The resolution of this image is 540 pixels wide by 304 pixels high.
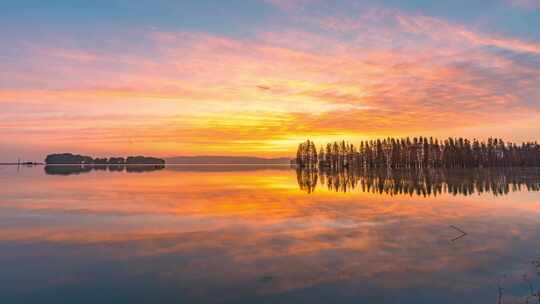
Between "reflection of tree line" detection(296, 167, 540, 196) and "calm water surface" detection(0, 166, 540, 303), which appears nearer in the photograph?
"calm water surface" detection(0, 166, 540, 303)

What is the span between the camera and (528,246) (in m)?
13.7

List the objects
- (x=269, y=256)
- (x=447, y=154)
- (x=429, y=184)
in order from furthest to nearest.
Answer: (x=447, y=154) → (x=429, y=184) → (x=269, y=256)

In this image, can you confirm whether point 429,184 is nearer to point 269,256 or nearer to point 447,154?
point 269,256

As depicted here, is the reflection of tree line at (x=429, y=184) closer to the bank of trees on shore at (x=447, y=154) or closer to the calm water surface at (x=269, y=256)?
the calm water surface at (x=269, y=256)

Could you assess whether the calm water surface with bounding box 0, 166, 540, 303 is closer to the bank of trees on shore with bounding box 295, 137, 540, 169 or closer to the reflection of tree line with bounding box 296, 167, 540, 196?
the reflection of tree line with bounding box 296, 167, 540, 196

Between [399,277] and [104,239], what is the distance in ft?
39.0

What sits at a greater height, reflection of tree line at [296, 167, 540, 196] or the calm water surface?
the calm water surface

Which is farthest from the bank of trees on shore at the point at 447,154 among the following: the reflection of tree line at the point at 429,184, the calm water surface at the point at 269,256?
the calm water surface at the point at 269,256

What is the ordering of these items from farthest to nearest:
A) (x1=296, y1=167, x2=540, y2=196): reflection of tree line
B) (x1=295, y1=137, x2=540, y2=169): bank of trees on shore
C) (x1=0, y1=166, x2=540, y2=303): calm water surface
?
(x1=295, y1=137, x2=540, y2=169): bank of trees on shore < (x1=296, y1=167, x2=540, y2=196): reflection of tree line < (x1=0, y1=166, x2=540, y2=303): calm water surface

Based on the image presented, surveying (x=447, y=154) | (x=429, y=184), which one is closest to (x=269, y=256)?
(x=429, y=184)

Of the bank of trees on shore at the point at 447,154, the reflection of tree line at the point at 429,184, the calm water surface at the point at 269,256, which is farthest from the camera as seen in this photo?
the bank of trees on shore at the point at 447,154

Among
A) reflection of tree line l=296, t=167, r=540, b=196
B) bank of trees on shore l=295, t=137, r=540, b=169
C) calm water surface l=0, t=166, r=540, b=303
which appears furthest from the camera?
bank of trees on shore l=295, t=137, r=540, b=169

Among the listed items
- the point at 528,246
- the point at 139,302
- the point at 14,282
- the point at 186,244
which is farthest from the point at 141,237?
the point at 528,246

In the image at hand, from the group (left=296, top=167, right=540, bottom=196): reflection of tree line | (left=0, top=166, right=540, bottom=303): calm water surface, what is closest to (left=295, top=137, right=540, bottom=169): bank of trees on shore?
(left=296, top=167, right=540, bottom=196): reflection of tree line
